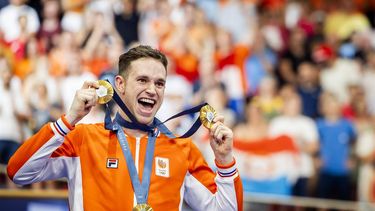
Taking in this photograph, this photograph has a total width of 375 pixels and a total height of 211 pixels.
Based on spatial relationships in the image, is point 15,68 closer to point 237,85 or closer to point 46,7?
point 46,7

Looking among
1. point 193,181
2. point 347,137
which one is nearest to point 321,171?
point 347,137

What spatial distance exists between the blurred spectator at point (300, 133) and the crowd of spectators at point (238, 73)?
2 centimetres

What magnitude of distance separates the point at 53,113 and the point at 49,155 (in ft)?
18.7

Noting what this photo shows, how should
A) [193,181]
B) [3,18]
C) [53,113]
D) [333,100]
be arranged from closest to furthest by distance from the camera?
[193,181] → [53,113] → [3,18] → [333,100]

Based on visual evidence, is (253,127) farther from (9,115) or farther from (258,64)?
(9,115)

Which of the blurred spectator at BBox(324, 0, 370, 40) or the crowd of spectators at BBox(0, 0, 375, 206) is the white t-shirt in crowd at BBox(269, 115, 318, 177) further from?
the blurred spectator at BBox(324, 0, 370, 40)

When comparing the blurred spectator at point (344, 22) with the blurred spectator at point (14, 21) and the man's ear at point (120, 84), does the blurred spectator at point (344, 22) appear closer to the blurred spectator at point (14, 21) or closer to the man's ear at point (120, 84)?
the blurred spectator at point (14, 21)

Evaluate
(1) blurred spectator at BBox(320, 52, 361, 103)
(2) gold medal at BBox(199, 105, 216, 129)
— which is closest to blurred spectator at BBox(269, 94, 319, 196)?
(1) blurred spectator at BBox(320, 52, 361, 103)

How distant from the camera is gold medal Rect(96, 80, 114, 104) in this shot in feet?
17.2

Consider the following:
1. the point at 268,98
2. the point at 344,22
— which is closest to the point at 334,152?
the point at 268,98

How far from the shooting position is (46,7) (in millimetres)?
12891

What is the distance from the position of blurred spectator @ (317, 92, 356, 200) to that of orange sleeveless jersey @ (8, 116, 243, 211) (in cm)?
682

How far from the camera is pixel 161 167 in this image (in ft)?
18.3

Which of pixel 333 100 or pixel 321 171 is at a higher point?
pixel 333 100
